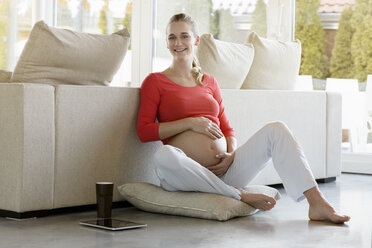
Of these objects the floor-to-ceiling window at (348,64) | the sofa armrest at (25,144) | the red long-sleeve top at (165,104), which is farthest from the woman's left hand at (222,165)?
the floor-to-ceiling window at (348,64)

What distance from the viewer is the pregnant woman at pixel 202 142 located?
10.7 ft

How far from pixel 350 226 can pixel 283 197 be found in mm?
956

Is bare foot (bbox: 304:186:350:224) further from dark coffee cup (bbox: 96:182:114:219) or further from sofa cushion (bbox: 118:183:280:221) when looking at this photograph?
dark coffee cup (bbox: 96:182:114:219)

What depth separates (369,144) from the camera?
570 centimetres

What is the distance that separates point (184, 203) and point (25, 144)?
0.80 meters

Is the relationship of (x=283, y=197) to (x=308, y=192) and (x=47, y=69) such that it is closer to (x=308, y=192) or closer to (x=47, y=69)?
(x=308, y=192)

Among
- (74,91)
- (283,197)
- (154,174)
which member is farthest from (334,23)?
(74,91)

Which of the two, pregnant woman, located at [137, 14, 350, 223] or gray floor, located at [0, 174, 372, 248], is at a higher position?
pregnant woman, located at [137, 14, 350, 223]

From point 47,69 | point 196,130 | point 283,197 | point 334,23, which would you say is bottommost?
point 283,197

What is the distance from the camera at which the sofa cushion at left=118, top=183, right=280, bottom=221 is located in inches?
127

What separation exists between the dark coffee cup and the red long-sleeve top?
1.47 ft

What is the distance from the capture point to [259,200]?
3328mm

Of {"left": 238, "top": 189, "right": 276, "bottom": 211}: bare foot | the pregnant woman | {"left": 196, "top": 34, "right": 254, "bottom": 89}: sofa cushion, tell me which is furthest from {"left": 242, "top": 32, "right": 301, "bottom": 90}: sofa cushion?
{"left": 238, "top": 189, "right": 276, "bottom": 211}: bare foot

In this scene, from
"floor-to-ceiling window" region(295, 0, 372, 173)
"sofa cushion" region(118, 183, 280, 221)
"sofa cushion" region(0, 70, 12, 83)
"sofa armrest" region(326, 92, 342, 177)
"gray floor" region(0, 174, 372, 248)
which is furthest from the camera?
"floor-to-ceiling window" region(295, 0, 372, 173)
